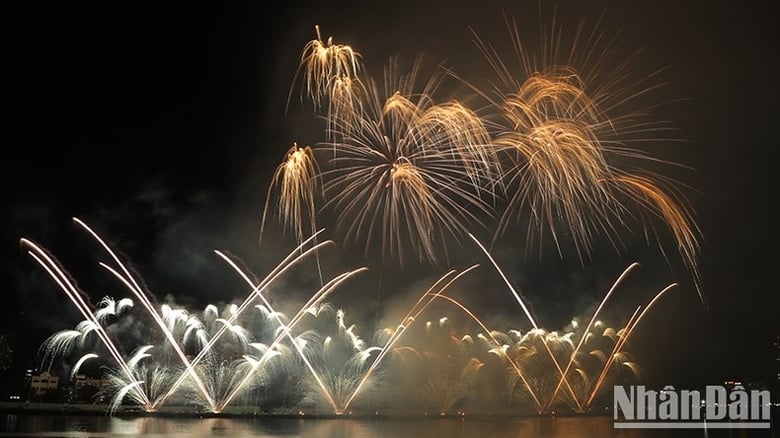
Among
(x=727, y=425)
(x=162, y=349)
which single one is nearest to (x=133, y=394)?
(x=162, y=349)

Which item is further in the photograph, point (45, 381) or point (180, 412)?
point (45, 381)

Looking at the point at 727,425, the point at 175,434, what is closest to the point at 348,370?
the point at 175,434

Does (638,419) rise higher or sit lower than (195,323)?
lower

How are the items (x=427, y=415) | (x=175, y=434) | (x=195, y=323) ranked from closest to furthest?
(x=175, y=434) < (x=195, y=323) < (x=427, y=415)

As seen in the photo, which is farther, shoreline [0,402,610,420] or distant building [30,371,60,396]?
distant building [30,371,60,396]

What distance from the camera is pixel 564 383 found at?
68.3m

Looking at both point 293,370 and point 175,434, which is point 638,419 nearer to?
point 293,370

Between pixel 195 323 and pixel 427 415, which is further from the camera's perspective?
pixel 427 415

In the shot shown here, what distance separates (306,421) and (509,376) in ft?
88.8

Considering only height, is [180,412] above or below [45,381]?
above

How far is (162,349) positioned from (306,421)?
35.6 ft

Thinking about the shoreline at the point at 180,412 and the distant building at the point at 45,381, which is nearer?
the shoreline at the point at 180,412

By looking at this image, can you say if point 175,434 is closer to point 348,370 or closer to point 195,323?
point 195,323

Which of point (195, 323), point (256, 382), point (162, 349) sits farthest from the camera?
point (256, 382)
